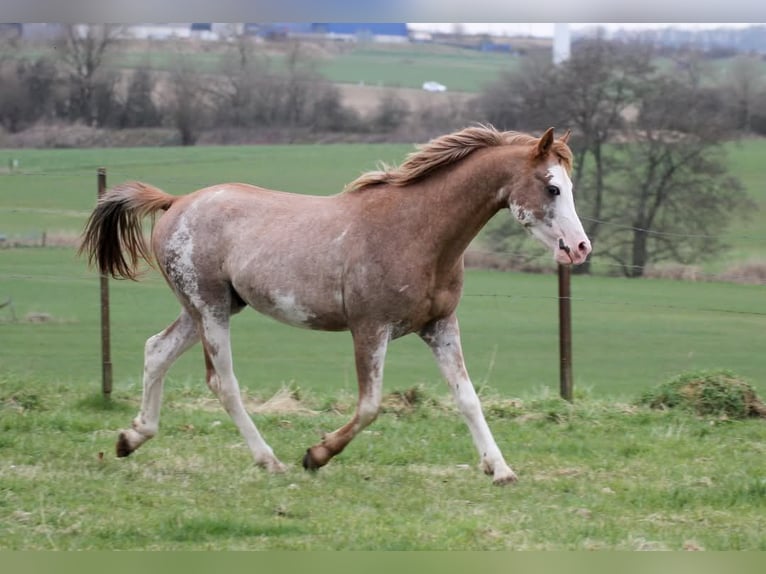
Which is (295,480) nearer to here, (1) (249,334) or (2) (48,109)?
(1) (249,334)

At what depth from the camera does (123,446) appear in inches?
273

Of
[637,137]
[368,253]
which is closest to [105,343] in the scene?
[368,253]

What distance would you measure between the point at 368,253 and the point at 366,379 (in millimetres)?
705

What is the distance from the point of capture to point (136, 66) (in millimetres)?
25297

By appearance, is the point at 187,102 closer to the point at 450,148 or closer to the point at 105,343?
the point at 105,343

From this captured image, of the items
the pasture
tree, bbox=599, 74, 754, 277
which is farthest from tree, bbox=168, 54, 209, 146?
the pasture

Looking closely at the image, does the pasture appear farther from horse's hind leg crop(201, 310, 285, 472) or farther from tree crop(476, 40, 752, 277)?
tree crop(476, 40, 752, 277)

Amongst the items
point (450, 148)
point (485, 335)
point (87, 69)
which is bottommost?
point (485, 335)

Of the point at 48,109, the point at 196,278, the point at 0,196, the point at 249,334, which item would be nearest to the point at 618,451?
the point at 196,278

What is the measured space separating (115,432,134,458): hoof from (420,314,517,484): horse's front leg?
1911mm

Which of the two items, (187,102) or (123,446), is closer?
(123,446)

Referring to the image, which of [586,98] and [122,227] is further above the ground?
[586,98]

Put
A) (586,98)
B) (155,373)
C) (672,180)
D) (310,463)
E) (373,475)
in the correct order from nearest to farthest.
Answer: (310,463) < (373,475) < (155,373) < (672,180) < (586,98)

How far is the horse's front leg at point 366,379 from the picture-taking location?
639cm
